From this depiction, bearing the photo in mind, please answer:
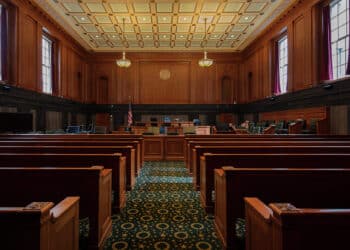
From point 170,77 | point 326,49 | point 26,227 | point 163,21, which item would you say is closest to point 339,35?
point 326,49

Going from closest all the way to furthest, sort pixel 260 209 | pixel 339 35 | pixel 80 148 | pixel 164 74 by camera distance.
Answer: pixel 260 209 → pixel 80 148 → pixel 339 35 → pixel 164 74

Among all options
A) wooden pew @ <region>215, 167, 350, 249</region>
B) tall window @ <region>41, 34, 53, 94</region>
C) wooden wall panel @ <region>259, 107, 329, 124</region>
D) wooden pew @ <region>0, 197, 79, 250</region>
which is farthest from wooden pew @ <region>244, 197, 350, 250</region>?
tall window @ <region>41, 34, 53, 94</region>

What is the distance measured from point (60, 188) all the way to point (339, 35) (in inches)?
355

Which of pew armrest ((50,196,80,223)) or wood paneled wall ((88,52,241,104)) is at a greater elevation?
wood paneled wall ((88,52,241,104))

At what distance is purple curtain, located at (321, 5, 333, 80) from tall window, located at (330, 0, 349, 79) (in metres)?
0.12

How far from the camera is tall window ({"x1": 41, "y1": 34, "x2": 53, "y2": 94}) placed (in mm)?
11307

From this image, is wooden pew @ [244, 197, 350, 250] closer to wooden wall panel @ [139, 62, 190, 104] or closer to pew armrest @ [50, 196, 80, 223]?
pew armrest @ [50, 196, 80, 223]

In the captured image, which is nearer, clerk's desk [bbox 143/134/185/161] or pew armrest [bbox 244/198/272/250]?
pew armrest [bbox 244/198/272/250]

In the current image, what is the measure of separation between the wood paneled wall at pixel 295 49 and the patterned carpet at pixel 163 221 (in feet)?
22.7

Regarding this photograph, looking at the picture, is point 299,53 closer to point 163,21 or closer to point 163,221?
point 163,21

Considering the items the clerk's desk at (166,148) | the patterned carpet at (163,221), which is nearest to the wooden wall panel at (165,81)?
the clerk's desk at (166,148)

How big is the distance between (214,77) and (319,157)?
46.1ft

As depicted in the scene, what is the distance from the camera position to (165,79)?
54.3 feet

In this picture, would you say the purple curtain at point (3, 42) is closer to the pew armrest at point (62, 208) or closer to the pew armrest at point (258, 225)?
the pew armrest at point (62, 208)
